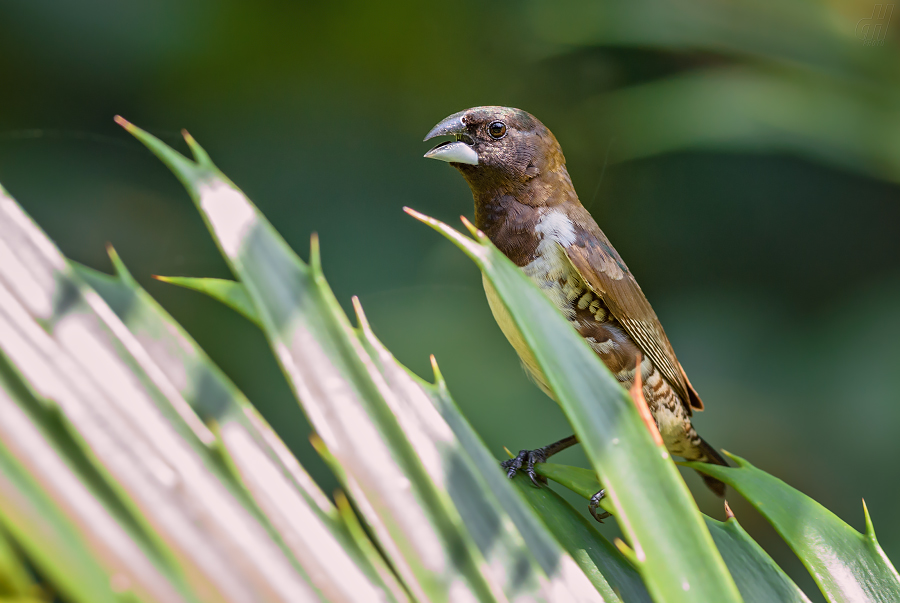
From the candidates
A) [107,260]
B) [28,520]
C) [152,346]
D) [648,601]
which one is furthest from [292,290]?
[107,260]

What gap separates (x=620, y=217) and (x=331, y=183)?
0.99 metres

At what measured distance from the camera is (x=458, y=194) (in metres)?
2.18

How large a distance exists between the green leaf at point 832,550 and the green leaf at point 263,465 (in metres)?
0.54

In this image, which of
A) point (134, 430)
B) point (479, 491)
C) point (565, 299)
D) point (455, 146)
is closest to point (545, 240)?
point (565, 299)

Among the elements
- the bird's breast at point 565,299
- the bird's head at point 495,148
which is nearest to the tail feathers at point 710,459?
the bird's breast at point 565,299

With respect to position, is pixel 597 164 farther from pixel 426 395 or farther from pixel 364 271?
pixel 426 395

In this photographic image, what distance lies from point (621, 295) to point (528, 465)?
0.35 meters

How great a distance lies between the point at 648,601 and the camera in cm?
77

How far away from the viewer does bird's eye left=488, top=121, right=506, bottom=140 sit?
3.49 ft

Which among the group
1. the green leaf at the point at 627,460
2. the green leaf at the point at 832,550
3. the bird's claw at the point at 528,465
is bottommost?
the green leaf at the point at 832,550

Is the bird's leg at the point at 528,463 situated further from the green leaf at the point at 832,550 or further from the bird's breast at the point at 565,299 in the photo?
the green leaf at the point at 832,550

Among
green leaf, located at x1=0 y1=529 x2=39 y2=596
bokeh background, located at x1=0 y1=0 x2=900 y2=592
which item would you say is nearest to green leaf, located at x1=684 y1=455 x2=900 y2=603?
green leaf, located at x1=0 y1=529 x2=39 y2=596

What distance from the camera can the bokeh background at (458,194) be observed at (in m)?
1.94

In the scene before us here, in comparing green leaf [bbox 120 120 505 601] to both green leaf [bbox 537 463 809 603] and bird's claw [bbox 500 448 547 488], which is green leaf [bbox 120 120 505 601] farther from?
bird's claw [bbox 500 448 547 488]
